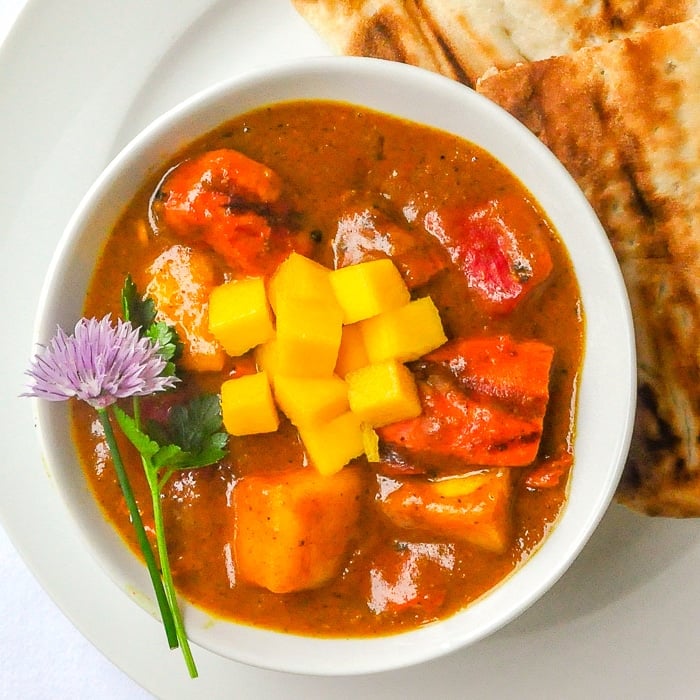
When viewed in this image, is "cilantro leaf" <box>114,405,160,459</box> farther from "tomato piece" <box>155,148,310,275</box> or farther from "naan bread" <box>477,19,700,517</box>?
"naan bread" <box>477,19,700,517</box>

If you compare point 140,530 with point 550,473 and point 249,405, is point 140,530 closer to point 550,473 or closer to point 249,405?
point 249,405

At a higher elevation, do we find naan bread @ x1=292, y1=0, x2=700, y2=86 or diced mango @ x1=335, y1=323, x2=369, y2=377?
naan bread @ x1=292, y1=0, x2=700, y2=86

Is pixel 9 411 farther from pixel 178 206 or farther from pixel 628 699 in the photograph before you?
pixel 628 699

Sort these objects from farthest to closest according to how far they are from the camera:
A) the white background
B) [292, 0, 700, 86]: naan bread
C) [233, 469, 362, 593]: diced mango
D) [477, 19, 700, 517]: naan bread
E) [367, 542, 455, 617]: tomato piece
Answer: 1. the white background
2. [292, 0, 700, 86]: naan bread
3. [477, 19, 700, 517]: naan bread
4. [367, 542, 455, 617]: tomato piece
5. [233, 469, 362, 593]: diced mango

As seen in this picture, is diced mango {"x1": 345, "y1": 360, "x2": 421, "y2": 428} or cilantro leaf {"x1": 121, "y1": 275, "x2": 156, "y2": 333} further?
cilantro leaf {"x1": 121, "y1": 275, "x2": 156, "y2": 333}

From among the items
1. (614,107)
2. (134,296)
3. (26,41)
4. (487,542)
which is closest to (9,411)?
(134,296)

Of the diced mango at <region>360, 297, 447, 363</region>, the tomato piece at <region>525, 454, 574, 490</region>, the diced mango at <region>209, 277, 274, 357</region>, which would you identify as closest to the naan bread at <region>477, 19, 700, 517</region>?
the tomato piece at <region>525, 454, 574, 490</region>

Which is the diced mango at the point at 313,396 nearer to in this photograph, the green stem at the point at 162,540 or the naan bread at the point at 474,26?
the green stem at the point at 162,540

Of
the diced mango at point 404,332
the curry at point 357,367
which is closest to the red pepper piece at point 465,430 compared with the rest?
the curry at point 357,367
